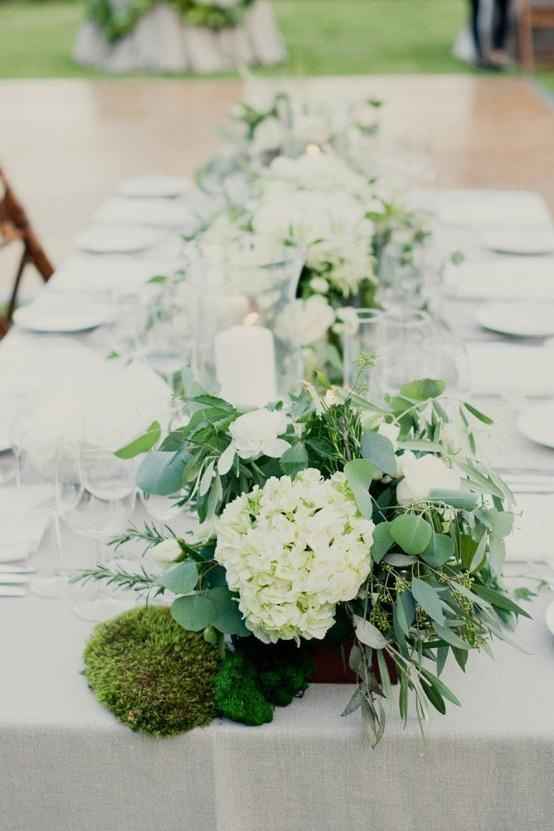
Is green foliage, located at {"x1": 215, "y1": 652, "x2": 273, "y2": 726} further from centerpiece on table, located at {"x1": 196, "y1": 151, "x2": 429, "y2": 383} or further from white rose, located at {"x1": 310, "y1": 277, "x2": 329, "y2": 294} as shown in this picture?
white rose, located at {"x1": 310, "y1": 277, "x2": 329, "y2": 294}

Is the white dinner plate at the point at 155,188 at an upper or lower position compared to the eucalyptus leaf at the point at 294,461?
lower

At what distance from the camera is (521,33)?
10.9 m

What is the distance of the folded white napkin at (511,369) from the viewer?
2262 millimetres

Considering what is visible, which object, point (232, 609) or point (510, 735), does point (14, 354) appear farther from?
point (510, 735)

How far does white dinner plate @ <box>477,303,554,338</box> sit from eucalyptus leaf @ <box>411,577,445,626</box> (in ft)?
4.60

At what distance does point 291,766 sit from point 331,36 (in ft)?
42.2

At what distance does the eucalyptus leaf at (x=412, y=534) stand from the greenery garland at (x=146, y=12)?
394 inches

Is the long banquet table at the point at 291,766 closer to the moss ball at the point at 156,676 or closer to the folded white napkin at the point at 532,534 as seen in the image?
the moss ball at the point at 156,676

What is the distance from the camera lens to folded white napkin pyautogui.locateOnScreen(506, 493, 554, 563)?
167cm

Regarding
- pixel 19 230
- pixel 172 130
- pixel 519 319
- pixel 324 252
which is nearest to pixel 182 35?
pixel 172 130

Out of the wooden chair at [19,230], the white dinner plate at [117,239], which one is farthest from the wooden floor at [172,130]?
the white dinner plate at [117,239]

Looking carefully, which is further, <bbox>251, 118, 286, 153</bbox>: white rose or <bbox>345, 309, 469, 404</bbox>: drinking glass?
<bbox>251, 118, 286, 153</bbox>: white rose

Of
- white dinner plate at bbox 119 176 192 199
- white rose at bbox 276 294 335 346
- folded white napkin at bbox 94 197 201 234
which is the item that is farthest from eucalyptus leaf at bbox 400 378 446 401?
white dinner plate at bbox 119 176 192 199

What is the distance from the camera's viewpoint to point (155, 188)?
4055mm
